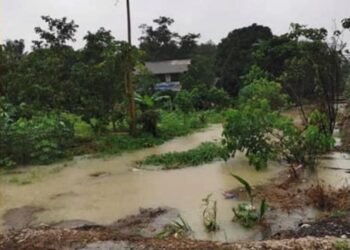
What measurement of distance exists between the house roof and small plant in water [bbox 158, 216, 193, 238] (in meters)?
37.8

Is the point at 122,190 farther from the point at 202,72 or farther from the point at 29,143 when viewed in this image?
the point at 202,72

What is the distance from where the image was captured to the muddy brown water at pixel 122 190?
7.52 m

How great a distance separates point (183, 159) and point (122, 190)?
279 cm

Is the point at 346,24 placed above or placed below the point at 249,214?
above

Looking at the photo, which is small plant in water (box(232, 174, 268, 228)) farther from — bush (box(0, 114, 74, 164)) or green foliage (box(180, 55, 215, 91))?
green foliage (box(180, 55, 215, 91))

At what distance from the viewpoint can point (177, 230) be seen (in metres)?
6.52

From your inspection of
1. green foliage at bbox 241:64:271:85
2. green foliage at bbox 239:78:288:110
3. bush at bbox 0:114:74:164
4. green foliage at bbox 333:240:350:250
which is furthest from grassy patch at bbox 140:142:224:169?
green foliage at bbox 241:64:271:85

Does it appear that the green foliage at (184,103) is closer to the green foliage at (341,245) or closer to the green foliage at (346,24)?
the green foliage at (346,24)

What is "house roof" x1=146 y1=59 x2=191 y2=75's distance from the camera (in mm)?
44906

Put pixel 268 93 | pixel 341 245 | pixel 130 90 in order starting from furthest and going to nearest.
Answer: pixel 268 93 → pixel 130 90 → pixel 341 245

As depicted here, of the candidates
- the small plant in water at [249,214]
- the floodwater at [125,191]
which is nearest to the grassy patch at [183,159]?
the floodwater at [125,191]

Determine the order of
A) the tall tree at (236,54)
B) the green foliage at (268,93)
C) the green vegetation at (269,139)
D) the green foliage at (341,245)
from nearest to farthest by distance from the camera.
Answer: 1. the green foliage at (341,245)
2. the green vegetation at (269,139)
3. the green foliage at (268,93)
4. the tall tree at (236,54)

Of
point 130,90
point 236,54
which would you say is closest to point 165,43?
point 236,54

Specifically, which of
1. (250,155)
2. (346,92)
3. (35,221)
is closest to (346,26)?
(346,92)
